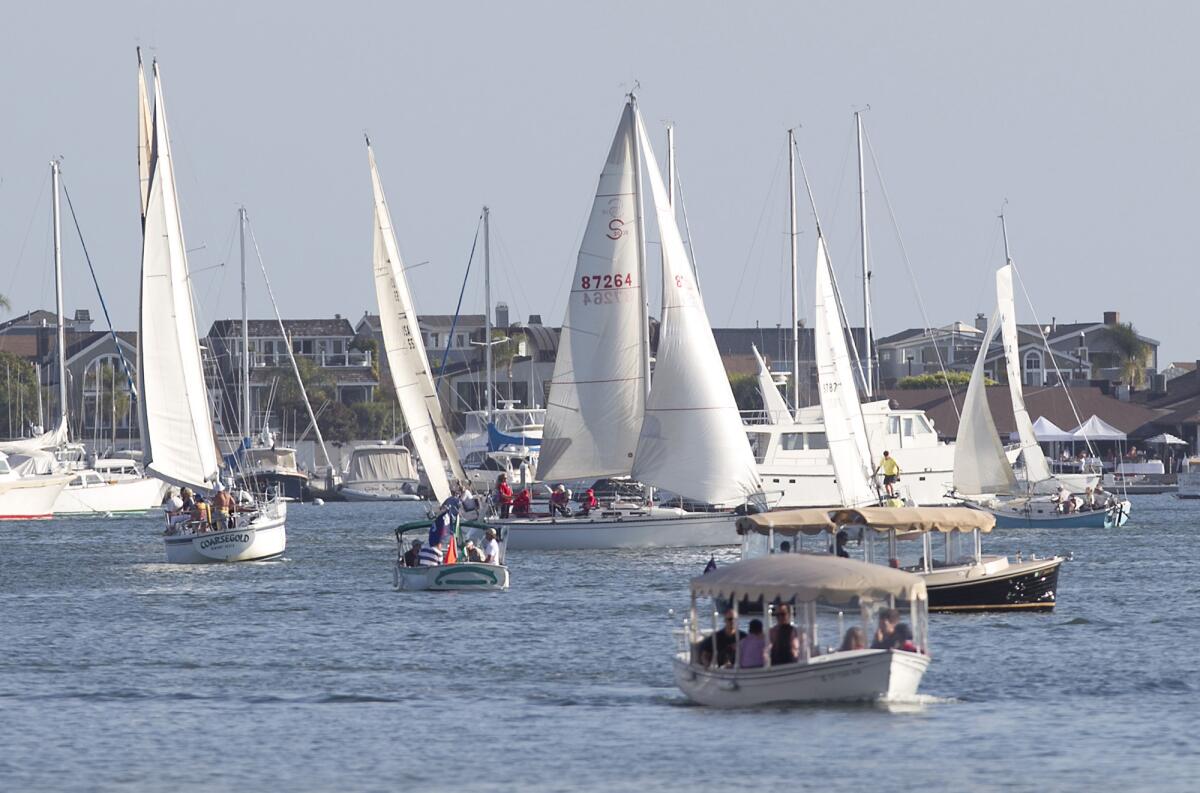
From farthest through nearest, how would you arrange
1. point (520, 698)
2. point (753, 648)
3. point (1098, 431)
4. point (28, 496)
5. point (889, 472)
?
point (1098, 431) → point (28, 496) → point (889, 472) → point (520, 698) → point (753, 648)

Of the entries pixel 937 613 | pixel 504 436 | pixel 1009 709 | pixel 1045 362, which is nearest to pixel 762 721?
pixel 1009 709

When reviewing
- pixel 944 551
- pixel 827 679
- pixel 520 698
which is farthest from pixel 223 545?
pixel 827 679

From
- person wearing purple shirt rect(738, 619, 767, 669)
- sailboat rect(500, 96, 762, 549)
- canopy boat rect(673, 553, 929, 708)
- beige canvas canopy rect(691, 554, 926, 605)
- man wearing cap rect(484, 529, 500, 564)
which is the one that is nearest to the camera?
beige canvas canopy rect(691, 554, 926, 605)

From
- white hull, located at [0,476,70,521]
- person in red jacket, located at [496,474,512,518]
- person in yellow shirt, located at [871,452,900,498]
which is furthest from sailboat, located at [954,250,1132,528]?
white hull, located at [0,476,70,521]

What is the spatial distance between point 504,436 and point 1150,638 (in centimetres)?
6757

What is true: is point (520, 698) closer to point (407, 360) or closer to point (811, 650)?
point (811, 650)

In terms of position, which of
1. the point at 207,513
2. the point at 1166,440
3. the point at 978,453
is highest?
the point at 1166,440

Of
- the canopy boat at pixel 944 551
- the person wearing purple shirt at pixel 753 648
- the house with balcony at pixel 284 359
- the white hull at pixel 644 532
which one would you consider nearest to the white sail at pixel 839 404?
the white hull at pixel 644 532

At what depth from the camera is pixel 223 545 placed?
6100 centimetres

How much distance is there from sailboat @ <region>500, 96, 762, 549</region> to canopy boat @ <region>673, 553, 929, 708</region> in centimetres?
2954

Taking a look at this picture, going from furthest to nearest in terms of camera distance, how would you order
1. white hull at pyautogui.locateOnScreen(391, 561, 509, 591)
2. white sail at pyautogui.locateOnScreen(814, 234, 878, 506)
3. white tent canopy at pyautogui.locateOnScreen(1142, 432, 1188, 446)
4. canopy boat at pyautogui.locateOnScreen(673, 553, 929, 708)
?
white tent canopy at pyautogui.locateOnScreen(1142, 432, 1188, 446) < white sail at pyautogui.locateOnScreen(814, 234, 878, 506) < white hull at pyautogui.locateOnScreen(391, 561, 509, 591) < canopy boat at pyautogui.locateOnScreen(673, 553, 929, 708)

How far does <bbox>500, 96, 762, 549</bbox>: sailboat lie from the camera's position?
2418 inches

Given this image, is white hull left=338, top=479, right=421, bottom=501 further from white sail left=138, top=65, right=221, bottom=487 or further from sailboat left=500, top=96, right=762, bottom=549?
white sail left=138, top=65, right=221, bottom=487

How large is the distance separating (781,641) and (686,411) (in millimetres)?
30584
